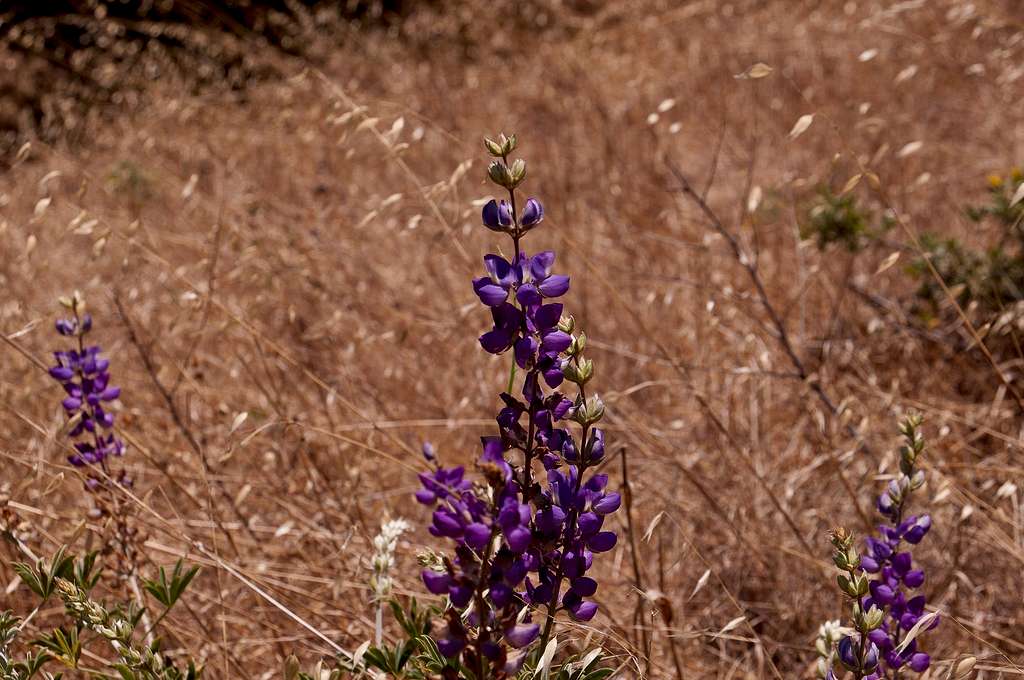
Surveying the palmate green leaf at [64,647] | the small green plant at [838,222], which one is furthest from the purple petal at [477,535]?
the small green plant at [838,222]

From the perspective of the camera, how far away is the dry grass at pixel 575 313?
6.95ft

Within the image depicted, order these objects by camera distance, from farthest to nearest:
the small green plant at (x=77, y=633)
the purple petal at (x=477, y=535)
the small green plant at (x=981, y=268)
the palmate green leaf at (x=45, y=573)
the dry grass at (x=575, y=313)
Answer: the small green plant at (x=981, y=268) < the dry grass at (x=575, y=313) < the palmate green leaf at (x=45, y=573) < the small green plant at (x=77, y=633) < the purple petal at (x=477, y=535)

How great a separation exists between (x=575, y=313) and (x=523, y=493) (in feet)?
7.32

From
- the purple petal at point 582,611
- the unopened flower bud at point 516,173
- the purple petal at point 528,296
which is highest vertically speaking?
the unopened flower bud at point 516,173

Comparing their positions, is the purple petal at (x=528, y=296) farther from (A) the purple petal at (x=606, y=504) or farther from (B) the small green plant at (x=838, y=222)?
(B) the small green plant at (x=838, y=222)

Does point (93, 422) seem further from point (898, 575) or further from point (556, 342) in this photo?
point (898, 575)

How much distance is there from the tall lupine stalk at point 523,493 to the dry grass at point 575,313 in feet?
0.46

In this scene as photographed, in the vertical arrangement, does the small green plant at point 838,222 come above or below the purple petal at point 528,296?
below

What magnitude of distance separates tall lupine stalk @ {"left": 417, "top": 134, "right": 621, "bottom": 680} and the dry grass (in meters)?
0.14

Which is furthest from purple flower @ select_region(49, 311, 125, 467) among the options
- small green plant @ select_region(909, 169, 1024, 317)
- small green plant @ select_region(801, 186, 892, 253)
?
small green plant @ select_region(909, 169, 1024, 317)

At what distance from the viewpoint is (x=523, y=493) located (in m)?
1.13

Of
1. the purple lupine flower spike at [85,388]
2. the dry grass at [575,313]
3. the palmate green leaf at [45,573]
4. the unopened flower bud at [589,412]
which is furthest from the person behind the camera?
the dry grass at [575,313]

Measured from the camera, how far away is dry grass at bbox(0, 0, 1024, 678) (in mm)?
2119

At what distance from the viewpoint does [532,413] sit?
3.78ft
